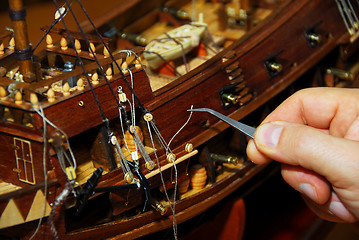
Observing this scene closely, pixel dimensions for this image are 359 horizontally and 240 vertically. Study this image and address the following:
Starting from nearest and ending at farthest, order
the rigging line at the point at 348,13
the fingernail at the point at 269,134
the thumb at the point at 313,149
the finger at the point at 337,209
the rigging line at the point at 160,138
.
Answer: the thumb at the point at 313,149 < the fingernail at the point at 269,134 < the finger at the point at 337,209 < the rigging line at the point at 160,138 < the rigging line at the point at 348,13

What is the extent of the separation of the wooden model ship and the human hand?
390 mm

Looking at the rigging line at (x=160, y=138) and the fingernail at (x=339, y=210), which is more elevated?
the rigging line at (x=160, y=138)

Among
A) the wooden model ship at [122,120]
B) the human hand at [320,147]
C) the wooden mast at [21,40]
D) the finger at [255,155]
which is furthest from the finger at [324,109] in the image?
the wooden mast at [21,40]

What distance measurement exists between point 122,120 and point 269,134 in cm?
60

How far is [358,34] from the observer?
2.78m

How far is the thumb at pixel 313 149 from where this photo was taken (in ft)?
4.49

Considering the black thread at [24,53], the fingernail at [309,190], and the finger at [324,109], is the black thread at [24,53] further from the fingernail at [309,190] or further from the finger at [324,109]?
the fingernail at [309,190]

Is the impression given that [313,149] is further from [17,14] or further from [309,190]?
[17,14]

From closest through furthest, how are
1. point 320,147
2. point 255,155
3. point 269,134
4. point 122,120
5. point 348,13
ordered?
point 320,147 → point 269,134 → point 255,155 → point 122,120 → point 348,13

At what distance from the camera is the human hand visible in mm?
1384

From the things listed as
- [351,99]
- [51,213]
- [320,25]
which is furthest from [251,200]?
[51,213]

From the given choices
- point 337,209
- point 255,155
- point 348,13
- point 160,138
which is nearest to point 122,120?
point 160,138

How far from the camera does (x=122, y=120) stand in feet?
6.11

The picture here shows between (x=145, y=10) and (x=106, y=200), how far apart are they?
1.43 metres
